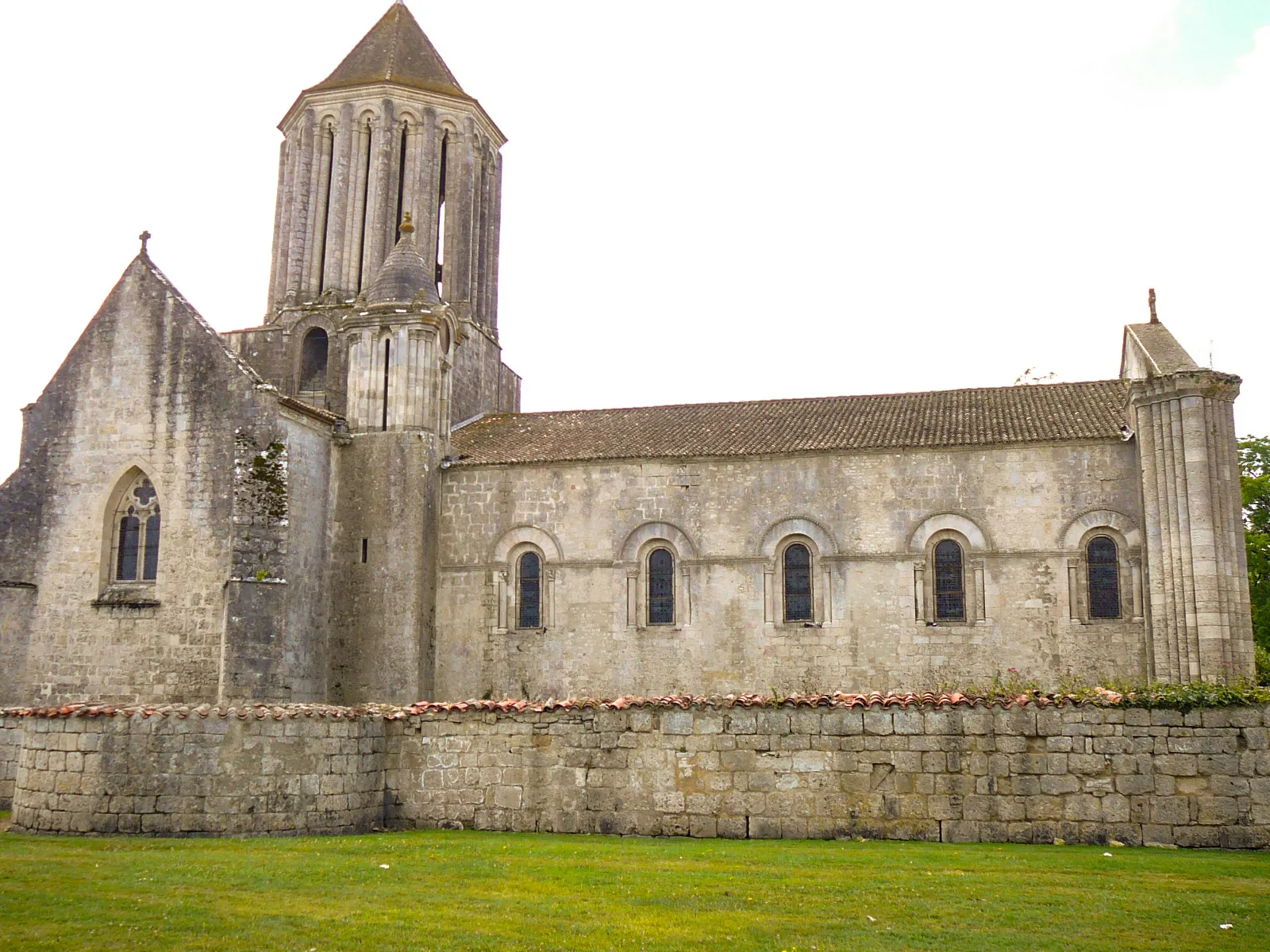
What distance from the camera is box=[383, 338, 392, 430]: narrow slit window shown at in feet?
91.2

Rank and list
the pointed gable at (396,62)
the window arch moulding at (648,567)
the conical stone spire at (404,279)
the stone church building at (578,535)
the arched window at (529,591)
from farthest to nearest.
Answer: the pointed gable at (396,62) → the conical stone spire at (404,279) → the arched window at (529,591) → the window arch moulding at (648,567) → the stone church building at (578,535)

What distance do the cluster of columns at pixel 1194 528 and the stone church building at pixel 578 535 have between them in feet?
0.17

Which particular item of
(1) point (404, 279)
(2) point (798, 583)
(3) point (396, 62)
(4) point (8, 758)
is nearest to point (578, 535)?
(2) point (798, 583)

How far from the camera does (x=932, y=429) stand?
26.0 m

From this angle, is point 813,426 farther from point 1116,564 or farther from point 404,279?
point 404,279

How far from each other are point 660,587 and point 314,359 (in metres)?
12.7

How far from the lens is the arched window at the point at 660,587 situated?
26.2 metres

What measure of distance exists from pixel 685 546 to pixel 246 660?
30.8 ft

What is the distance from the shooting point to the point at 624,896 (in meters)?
11.7

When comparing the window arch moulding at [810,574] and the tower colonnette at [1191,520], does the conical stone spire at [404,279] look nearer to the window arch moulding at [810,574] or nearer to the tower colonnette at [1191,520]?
the window arch moulding at [810,574]

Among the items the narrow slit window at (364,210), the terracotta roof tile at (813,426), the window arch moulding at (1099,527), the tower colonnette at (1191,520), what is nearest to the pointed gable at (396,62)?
the narrow slit window at (364,210)

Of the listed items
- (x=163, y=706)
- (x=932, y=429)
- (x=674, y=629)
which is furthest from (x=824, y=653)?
(x=163, y=706)

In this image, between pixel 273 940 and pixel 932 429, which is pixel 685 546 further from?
pixel 273 940

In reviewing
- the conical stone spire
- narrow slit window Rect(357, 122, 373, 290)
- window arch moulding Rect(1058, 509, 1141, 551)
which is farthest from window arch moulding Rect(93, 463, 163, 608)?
window arch moulding Rect(1058, 509, 1141, 551)
